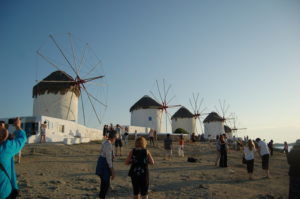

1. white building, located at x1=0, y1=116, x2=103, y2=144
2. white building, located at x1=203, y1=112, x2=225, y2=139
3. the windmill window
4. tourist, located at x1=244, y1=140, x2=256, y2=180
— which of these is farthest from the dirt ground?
white building, located at x1=203, y1=112, x2=225, y2=139

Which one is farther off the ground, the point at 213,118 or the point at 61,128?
the point at 213,118

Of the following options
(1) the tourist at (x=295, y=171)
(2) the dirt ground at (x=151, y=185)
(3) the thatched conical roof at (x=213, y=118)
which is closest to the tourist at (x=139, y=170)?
(2) the dirt ground at (x=151, y=185)

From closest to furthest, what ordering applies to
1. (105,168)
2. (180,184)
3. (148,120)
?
(105,168) → (180,184) → (148,120)

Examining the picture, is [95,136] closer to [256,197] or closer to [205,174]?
[205,174]

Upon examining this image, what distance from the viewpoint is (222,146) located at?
12.3 meters

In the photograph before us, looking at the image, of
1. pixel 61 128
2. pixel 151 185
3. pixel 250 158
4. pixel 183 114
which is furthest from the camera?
pixel 183 114

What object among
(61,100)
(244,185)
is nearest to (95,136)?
(61,100)

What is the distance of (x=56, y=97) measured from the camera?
90.4ft

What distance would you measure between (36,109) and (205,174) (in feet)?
77.8

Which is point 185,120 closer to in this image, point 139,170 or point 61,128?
point 61,128

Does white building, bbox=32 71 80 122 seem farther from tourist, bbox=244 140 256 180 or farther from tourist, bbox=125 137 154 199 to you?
tourist, bbox=125 137 154 199

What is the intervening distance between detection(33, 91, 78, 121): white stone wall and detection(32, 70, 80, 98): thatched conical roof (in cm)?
45

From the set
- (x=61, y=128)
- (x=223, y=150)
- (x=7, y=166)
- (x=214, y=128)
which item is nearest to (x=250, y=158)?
(x=223, y=150)

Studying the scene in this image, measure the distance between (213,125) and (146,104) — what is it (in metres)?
22.8
